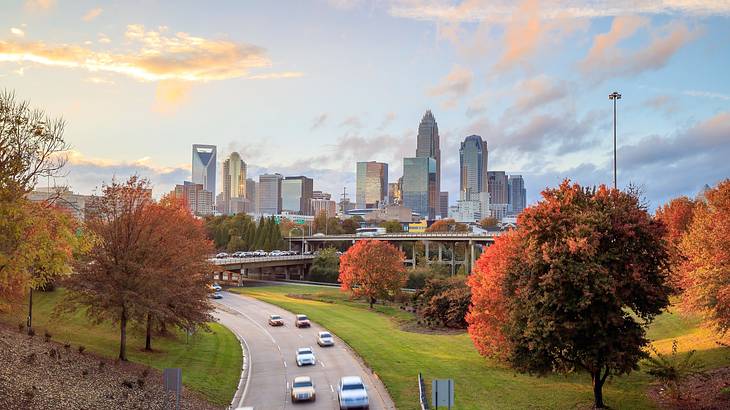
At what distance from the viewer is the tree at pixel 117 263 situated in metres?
28.4

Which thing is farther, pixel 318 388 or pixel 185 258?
pixel 185 258

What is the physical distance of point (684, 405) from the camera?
22.8 m

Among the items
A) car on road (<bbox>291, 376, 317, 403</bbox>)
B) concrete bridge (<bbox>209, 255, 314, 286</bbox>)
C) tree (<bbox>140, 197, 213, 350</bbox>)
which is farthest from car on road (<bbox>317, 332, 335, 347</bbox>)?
concrete bridge (<bbox>209, 255, 314, 286</bbox>)

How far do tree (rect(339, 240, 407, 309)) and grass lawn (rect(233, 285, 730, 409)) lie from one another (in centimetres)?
1623

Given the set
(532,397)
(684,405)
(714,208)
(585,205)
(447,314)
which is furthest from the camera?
(447,314)

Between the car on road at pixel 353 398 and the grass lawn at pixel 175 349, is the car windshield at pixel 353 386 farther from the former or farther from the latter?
the grass lawn at pixel 175 349


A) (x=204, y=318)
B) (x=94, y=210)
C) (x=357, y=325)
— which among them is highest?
(x=94, y=210)

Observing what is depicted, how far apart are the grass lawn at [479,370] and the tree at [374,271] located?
1623cm

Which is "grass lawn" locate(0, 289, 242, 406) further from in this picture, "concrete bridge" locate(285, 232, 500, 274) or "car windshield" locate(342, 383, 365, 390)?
"concrete bridge" locate(285, 232, 500, 274)

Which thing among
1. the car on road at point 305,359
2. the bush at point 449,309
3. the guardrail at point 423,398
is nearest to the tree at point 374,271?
the bush at point 449,309

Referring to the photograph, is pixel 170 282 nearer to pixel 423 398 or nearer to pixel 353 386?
pixel 353 386

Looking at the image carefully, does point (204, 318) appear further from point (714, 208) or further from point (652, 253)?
point (714, 208)

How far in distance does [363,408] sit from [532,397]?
8.45 m

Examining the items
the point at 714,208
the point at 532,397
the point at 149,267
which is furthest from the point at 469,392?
the point at 714,208
